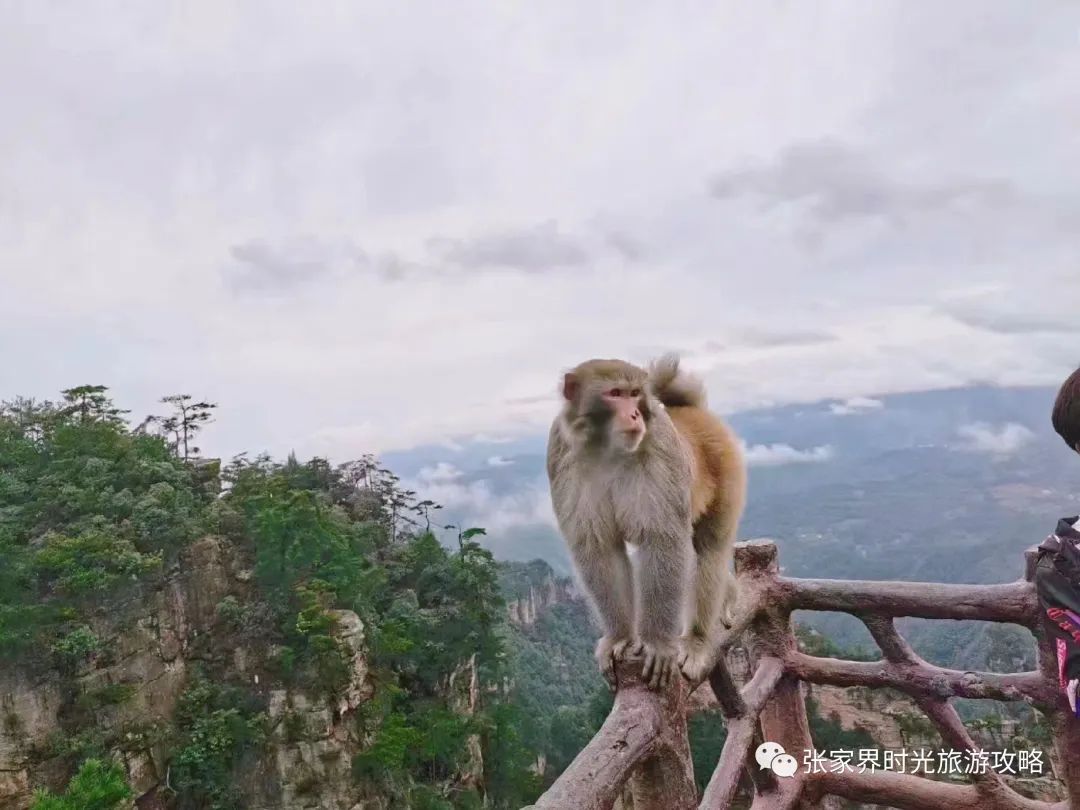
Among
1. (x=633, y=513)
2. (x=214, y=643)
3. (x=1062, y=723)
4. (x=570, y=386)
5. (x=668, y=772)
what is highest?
(x=570, y=386)

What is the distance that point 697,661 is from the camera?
8.52 feet

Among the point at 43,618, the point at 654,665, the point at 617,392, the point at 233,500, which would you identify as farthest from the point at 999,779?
the point at 233,500

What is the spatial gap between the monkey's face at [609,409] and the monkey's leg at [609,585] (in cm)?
41

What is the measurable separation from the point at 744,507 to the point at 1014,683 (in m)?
1.30

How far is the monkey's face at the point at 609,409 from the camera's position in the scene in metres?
2.72

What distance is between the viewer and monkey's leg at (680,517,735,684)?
263 centimetres

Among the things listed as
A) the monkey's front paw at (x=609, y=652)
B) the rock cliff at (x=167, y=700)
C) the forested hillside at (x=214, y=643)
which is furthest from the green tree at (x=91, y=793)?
the monkey's front paw at (x=609, y=652)

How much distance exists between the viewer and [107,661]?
18594 millimetres

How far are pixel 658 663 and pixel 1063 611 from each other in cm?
115

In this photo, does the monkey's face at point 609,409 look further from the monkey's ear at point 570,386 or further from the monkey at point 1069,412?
the monkey at point 1069,412

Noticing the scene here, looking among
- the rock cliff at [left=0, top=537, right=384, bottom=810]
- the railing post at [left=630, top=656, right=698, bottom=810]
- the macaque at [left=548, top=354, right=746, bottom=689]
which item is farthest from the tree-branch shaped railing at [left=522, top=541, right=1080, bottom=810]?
the rock cliff at [left=0, top=537, right=384, bottom=810]

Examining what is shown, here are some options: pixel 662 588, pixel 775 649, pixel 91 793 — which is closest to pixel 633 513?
pixel 662 588

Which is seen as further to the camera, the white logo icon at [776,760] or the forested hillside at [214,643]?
the forested hillside at [214,643]

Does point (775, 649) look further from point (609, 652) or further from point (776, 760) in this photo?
point (609, 652)
